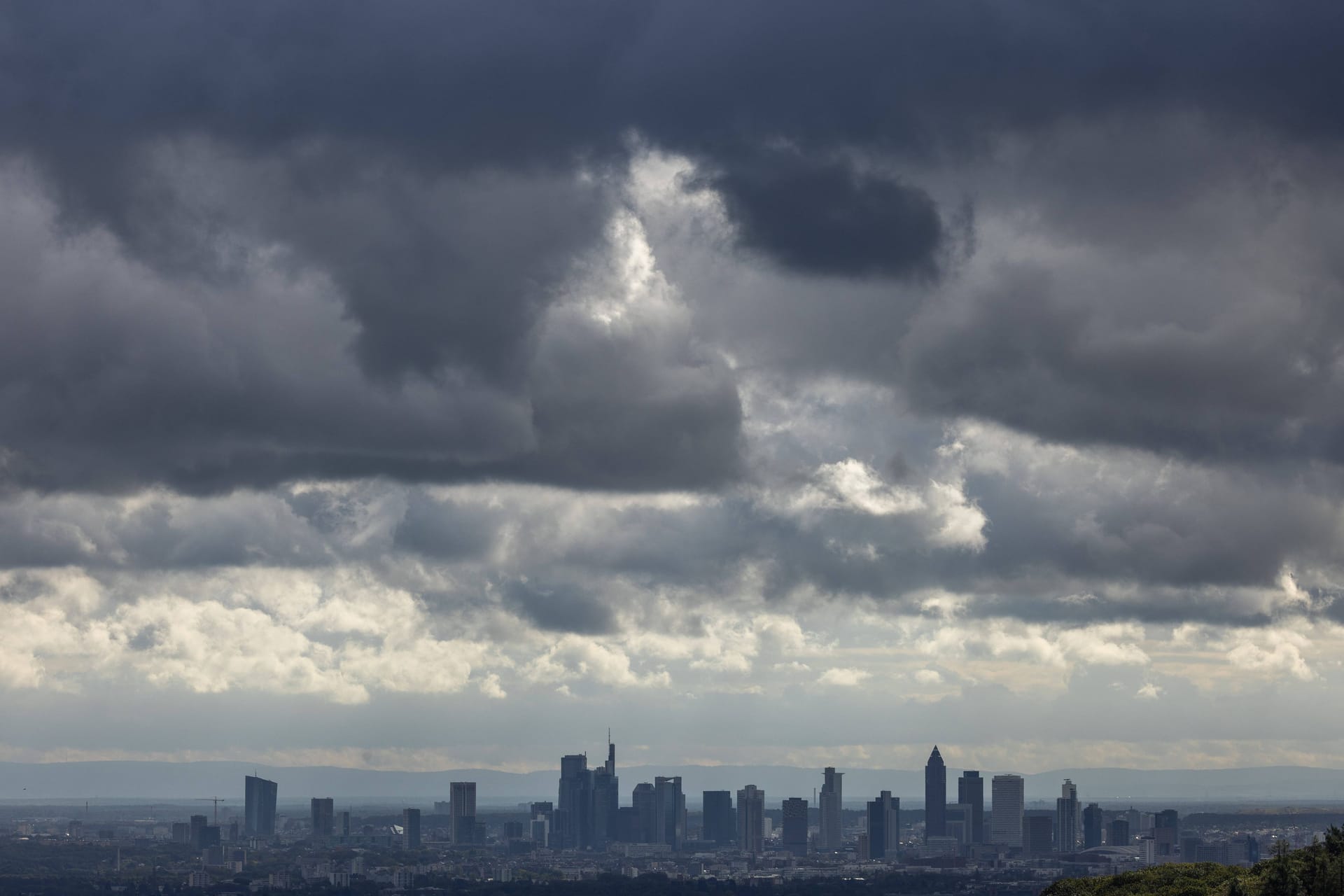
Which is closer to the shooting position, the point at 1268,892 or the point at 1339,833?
the point at 1268,892
